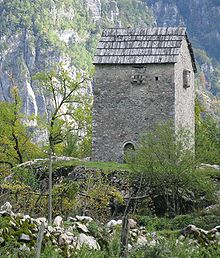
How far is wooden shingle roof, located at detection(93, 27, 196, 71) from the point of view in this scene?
35.7m

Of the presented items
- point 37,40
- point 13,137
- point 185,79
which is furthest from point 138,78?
point 37,40

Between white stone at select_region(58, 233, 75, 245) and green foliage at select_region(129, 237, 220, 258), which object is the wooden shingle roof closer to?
green foliage at select_region(129, 237, 220, 258)

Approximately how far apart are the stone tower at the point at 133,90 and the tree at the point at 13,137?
4.01m

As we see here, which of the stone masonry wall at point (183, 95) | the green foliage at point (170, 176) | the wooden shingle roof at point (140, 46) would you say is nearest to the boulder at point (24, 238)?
the green foliage at point (170, 176)

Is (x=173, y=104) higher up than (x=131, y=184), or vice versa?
(x=173, y=104)

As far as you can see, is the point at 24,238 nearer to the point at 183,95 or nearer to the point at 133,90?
the point at 133,90

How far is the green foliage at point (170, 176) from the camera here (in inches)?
1114

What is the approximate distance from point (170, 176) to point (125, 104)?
26.4 feet

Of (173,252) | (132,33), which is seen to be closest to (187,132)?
(132,33)

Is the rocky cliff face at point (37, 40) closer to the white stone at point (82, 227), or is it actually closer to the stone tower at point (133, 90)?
the stone tower at point (133, 90)

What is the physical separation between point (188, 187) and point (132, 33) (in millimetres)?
10544

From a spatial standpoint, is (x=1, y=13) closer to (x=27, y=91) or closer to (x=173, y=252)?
(x=27, y=91)

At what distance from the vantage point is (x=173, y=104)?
35562 millimetres

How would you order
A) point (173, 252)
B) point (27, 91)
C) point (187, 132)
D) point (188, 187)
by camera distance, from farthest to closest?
point (27, 91)
point (187, 132)
point (188, 187)
point (173, 252)
